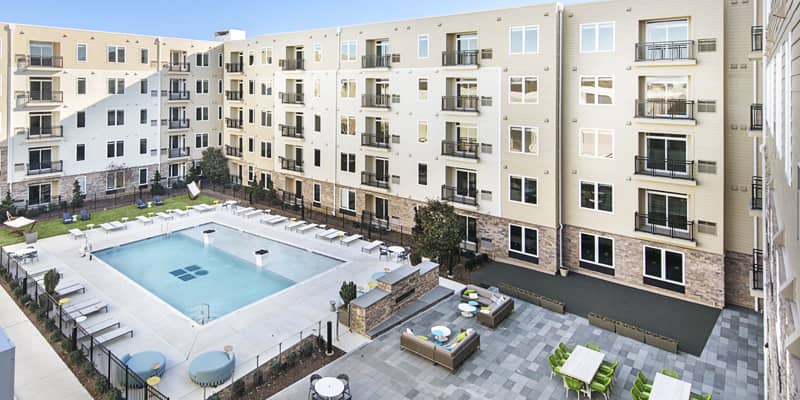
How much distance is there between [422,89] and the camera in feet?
87.9

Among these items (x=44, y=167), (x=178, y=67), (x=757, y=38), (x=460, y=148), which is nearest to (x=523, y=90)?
(x=460, y=148)

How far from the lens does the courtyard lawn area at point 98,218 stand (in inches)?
1086

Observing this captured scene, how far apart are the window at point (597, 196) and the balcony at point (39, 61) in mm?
33192

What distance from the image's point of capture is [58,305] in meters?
17.8

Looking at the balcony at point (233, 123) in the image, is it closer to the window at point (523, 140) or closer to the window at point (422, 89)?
the window at point (422, 89)

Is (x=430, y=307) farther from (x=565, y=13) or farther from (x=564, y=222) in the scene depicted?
(x=565, y=13)

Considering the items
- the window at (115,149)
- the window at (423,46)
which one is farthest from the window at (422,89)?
the window at (115,149)

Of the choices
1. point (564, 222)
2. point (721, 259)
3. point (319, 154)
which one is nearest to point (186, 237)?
point (319, 154)

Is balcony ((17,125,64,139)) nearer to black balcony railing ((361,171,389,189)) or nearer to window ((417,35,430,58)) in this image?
black balcony railing ((361,171,389,189))

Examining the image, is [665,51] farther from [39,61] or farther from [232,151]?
[39,61]

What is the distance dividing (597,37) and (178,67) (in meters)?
31.6

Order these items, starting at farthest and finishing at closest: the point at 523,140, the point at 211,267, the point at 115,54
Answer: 1. the point at 115,54
2. the point at 211,267
3. the point at 523,140

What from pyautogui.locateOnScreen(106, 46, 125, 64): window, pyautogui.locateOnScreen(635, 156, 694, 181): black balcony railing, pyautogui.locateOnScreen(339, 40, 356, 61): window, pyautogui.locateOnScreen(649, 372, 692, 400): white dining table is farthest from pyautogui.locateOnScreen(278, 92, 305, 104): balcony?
pyautogui.locateOnScreen(649, 372, 692, 400): white dining table

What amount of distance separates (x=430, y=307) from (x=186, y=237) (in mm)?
A: 16472
